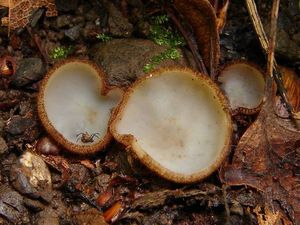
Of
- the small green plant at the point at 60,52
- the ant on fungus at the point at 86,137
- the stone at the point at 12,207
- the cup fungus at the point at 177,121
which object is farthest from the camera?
the small green plant at the point at 60,52

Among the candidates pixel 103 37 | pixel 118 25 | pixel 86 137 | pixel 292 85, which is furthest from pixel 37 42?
pixel 292 85

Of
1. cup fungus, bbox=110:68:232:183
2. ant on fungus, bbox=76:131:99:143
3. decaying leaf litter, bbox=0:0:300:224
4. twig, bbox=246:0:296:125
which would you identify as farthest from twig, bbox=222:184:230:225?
ant on fungus, bbox=76:131:99:143

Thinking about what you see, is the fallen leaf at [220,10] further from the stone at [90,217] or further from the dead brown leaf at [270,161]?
the stone at [90,217]

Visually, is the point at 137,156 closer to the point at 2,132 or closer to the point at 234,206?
the point at 234,206

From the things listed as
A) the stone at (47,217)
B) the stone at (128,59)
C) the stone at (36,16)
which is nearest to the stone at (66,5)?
the stone at (36,16)

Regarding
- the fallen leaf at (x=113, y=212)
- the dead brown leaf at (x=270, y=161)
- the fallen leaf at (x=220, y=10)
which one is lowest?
the fallen leaf at (x=113, y=212)

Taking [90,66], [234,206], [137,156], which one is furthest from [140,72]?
[234,206]
